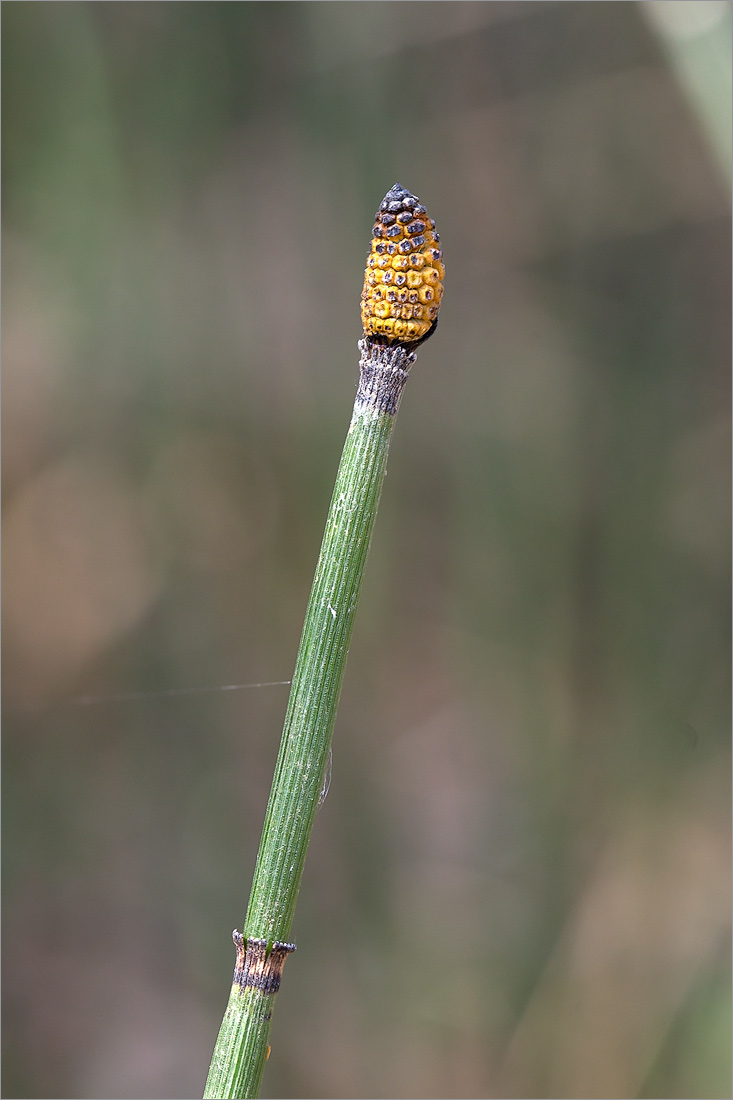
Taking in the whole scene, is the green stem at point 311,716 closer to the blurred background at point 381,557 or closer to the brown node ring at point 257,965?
the brown node ring at point 257,965

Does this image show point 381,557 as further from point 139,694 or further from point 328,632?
point 328,632

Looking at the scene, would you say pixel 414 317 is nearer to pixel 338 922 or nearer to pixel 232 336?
pixel 232 336

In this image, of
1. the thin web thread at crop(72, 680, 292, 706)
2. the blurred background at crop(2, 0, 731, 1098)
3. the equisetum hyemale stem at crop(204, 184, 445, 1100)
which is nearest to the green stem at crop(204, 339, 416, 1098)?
the equisetum hyemale stem at crop(204, 184, 445, 1100)

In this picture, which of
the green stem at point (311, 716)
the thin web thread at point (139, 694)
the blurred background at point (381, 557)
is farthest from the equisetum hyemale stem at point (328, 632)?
the thin web thread at point (139, 694)

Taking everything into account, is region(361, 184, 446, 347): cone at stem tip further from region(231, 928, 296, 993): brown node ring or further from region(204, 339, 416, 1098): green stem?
region(231, 928, 296, 993): brown node ring

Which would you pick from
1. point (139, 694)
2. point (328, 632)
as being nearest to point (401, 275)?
point (328, 632)

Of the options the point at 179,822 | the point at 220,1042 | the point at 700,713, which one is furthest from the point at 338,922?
the point at 220,1042

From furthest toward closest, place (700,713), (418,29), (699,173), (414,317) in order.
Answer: (700,713) < (699,173) < (418,29) < (414,317)
